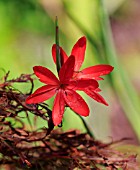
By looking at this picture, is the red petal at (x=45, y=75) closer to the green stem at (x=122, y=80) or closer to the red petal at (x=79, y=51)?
the red petal at (x=79, y=51)

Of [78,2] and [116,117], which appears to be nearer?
[78,2]

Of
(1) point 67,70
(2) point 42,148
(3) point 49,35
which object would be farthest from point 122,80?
(3) point 49,35

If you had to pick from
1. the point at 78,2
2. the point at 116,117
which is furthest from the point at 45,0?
the point at 116,117

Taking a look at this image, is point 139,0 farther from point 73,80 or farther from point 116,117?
point 73,80

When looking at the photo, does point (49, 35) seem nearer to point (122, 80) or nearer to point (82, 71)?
point (122, 80)

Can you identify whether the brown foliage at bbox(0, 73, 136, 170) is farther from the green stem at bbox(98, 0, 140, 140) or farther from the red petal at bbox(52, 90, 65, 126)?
the green stem at bbox(98, 0, 140, 140)

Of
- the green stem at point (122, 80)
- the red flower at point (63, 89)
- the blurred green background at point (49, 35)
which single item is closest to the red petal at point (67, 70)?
the red flower at point (63, 89)

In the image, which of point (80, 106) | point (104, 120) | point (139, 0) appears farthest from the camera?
point (139, 0)

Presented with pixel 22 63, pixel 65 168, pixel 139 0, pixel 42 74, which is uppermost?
pixel 139 0

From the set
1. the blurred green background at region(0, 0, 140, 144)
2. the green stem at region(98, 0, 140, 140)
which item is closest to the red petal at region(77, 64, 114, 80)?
the green stem at region(98, 0, 140, 140)
